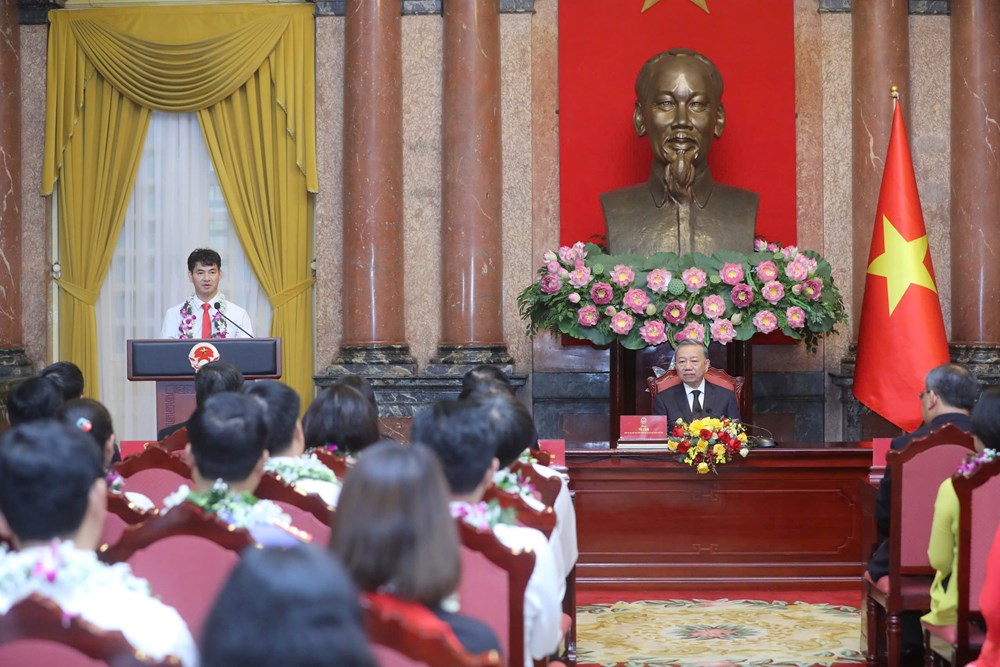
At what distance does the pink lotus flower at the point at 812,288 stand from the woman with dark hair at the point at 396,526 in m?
5.64

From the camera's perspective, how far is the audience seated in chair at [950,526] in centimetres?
390

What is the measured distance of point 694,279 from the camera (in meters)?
7.27

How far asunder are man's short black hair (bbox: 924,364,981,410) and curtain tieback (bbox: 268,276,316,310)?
17.1 ft

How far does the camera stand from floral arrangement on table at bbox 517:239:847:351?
23.6 ft

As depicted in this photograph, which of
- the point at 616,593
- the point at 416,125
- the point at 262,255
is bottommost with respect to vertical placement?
the point at 616,593

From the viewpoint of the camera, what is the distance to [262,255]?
905 centimetres

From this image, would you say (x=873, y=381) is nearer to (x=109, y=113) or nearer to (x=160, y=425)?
(x=160, y=425)

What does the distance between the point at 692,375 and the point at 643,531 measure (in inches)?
35.5

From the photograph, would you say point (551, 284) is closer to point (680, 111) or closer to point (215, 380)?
point (680, 111)

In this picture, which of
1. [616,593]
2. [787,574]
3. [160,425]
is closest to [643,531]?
[616,593]

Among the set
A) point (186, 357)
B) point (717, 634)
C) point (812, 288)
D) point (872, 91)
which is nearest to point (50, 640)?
point (717, 634)

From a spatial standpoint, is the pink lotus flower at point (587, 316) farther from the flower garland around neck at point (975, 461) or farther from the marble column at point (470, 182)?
the flower garland around neck at point (975, 461)

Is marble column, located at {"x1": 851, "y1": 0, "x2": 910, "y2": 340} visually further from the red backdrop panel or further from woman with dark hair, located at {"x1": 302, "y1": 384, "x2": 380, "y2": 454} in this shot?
woman with dark hair, located at {"x1": 302, "y1": 384, "x2": 380, "y2": 454}

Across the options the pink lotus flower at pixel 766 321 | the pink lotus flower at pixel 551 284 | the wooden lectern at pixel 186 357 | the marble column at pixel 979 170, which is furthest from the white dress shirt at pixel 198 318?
the marble column at pixel 979 170
